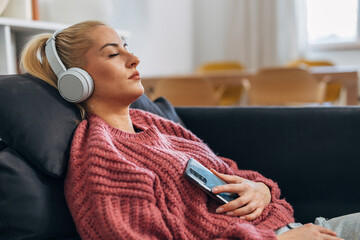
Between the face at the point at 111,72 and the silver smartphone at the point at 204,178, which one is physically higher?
the face at the point at 111,72

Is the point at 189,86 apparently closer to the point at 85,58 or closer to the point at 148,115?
→ the point at 148,115

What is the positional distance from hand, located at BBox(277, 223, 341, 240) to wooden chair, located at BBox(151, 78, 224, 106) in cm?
202

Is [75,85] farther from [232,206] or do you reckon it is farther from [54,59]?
[232,206]

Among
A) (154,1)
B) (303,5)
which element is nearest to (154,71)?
(154,1)

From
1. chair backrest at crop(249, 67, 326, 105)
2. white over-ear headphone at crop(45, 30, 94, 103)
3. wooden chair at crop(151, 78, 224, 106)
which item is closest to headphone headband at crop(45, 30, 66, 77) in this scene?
white over-ear headphone at crop(45, 30, 94, 103)

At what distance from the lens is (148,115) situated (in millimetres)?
1367

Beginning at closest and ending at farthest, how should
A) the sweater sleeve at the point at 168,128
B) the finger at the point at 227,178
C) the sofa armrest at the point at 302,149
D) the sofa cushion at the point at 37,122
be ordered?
1. the sofa cushion at the point at 37,122
2. the finger at the point at 227,178
3. the sweater sleeve at the point at 168,128
4. the sofa armrest at the point at 302,149

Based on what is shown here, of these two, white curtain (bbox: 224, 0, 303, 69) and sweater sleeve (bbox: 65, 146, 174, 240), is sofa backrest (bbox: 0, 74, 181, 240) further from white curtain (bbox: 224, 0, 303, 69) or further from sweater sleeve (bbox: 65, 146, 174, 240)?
white curtain (bbox: 224, 0, 303, 69)

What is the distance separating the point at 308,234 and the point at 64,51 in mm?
805

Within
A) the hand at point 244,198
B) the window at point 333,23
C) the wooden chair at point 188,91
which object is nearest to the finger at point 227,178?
the hand at point 244,198

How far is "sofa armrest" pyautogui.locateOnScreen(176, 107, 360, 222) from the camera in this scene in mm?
1453

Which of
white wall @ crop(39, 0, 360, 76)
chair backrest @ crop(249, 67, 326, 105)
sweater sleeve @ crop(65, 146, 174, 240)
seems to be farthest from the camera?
white wall @ crop(39, 0, 360, 76)

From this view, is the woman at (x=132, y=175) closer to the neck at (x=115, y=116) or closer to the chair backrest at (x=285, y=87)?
the neck at (x=115, y=116)

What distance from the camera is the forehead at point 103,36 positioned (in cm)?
119
